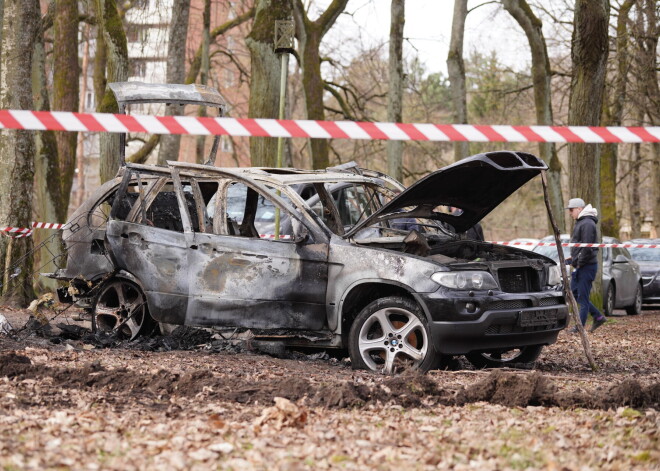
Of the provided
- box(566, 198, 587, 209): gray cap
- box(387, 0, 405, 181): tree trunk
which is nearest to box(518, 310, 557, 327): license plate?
box(566, 198, 587, 209): gray cap

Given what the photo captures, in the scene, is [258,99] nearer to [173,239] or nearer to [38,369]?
[173,239]

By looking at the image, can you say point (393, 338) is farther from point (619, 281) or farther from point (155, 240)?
point (619, 281)

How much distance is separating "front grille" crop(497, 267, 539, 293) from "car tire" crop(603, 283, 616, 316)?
381 inches

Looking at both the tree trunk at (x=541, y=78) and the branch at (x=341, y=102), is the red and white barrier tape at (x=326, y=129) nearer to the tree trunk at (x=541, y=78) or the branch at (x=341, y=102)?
the tree trunk at (x=541, y=78)

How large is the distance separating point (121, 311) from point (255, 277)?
190 centimetres

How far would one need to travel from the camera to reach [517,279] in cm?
919

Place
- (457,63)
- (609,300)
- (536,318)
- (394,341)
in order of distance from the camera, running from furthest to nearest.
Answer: (457,63) → (609,300) → (536,318) → (394,341)

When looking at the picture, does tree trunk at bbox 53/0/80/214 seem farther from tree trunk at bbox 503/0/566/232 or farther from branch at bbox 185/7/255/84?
tree trunk at bbox 503/0/566/232

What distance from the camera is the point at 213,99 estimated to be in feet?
39.3

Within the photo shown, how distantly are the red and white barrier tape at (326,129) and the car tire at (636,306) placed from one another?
11915mm

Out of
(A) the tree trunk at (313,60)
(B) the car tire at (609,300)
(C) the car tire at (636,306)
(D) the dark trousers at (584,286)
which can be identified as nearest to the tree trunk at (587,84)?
(B) the car tire at (609,300)

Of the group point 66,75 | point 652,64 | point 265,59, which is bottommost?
point 265,59

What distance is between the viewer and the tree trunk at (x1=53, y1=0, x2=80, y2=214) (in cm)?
2078

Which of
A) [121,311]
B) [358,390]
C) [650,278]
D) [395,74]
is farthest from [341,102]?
[358,390]
